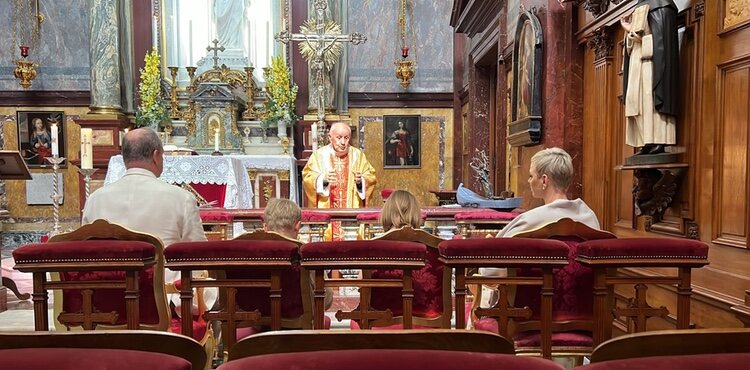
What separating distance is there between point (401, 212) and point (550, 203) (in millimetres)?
812

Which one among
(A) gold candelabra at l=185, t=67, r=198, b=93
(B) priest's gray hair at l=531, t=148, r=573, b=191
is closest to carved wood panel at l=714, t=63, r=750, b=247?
(B) priest's gray hair at l=531, t=148, r=573, b=191

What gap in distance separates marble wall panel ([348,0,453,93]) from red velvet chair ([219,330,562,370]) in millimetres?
11308

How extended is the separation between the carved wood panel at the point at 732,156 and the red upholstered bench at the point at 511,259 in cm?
155

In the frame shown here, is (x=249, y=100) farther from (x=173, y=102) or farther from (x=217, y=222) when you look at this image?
(x=217, y=222)

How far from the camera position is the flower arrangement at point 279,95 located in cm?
1123

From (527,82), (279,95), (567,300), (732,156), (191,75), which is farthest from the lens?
(279,95)

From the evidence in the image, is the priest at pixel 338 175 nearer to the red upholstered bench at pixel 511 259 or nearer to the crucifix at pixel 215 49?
the red upholstered bench at pixel 511 259

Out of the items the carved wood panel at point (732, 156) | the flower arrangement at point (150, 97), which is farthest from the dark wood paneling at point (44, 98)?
the carved wood panel at point (732, 156)

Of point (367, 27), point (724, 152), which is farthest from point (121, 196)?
point (367, 27)

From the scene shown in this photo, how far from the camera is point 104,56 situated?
10.9 metres

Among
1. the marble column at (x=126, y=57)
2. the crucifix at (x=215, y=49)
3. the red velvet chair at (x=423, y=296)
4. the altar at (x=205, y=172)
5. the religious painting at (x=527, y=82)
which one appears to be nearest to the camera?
the red velvet chair at (x=423, y=296)

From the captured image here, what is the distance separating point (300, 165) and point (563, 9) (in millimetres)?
6435

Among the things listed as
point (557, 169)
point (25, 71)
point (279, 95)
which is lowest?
point (557, 169)

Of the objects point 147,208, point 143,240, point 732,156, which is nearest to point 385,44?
point 732,156
